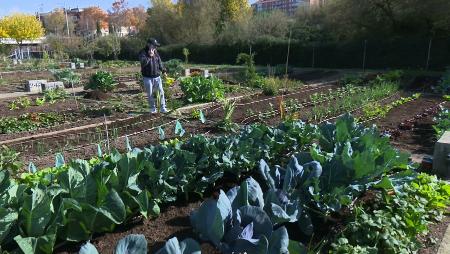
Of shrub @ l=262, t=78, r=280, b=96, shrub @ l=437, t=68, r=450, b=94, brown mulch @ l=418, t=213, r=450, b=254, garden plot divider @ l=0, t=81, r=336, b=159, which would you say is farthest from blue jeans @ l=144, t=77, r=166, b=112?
shrub @ l=437, t=68, r=450, b=94

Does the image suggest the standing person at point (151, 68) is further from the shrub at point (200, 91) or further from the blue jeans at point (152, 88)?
Answer: the shrub at point (200, 91)

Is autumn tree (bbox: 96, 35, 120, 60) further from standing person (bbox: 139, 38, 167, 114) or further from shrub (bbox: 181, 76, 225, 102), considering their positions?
standing person (bbox: 139, 38, 167, 114)

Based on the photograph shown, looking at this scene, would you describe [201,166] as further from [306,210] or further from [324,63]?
[324,63]

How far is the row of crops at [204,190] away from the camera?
2512mm

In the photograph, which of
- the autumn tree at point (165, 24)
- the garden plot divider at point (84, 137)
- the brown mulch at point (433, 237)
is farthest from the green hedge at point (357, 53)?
the brown mulch at point (433, 237)

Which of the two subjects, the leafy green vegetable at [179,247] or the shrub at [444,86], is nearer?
the leafy green vegetable at [179,247]

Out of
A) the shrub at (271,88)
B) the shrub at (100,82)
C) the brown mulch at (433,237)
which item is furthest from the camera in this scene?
the shrub at (100,82)

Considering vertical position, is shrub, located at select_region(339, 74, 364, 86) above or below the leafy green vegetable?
below

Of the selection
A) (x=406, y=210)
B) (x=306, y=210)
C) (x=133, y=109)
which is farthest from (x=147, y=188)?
(x=133, y=109)

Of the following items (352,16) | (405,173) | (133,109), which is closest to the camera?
(405,173)

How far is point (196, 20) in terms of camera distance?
3834 centimetres

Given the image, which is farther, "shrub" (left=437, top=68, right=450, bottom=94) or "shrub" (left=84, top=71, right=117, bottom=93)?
"shrub" (left=84, top=71, right=117, bottom=93)

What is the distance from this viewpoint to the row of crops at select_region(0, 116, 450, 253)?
2.51 metres

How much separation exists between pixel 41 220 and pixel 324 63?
22.1 metres
